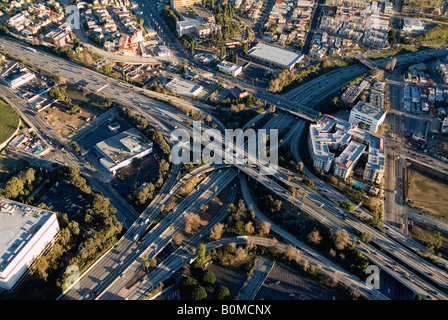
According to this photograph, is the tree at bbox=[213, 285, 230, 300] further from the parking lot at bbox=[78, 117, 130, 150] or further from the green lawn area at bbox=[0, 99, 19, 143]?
the green lawn area at bbox=[0, 99, 19, 143]

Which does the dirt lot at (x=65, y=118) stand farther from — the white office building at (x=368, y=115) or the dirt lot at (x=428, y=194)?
the dirt lot at (x=428, y=194)

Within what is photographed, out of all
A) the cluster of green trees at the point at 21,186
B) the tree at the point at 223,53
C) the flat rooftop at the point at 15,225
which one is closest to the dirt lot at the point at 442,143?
the tree at the point at 223,53

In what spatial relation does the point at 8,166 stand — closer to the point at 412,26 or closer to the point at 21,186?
the point at 21,186

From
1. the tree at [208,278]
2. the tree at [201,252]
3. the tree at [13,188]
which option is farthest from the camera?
the tree at [13,188]

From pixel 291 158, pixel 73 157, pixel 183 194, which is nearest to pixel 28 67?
pixel 73 157

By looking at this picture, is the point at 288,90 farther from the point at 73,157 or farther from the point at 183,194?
the point at 73,157
